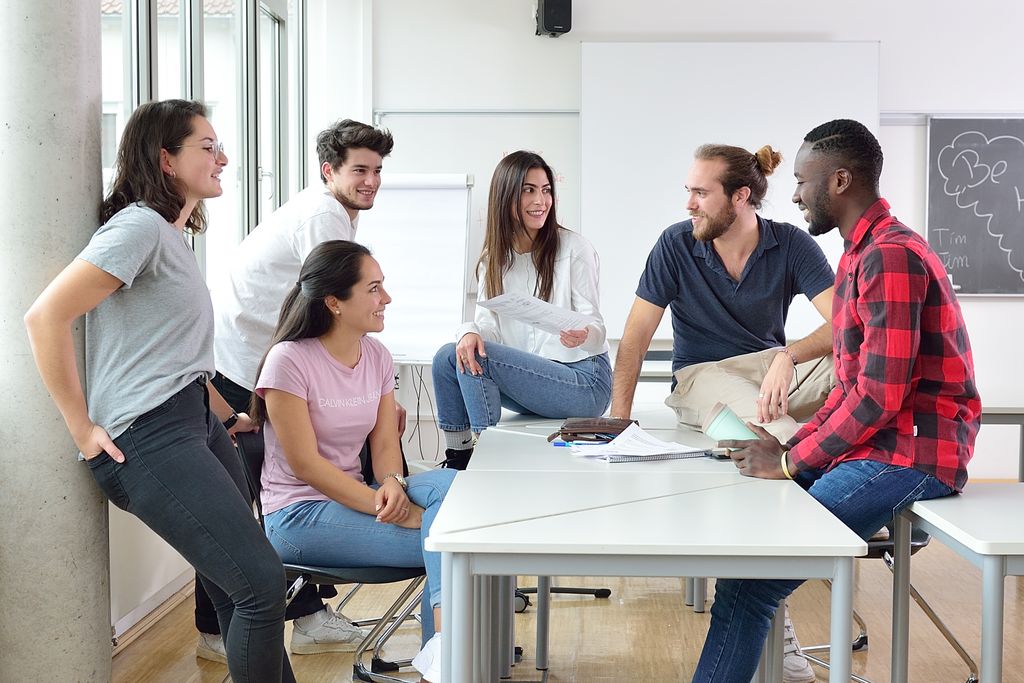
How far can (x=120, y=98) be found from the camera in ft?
10.1

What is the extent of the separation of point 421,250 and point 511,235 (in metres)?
2.11

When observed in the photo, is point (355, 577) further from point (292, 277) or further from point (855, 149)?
point (855, 149)

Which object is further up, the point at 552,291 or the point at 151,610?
the point at 552,291

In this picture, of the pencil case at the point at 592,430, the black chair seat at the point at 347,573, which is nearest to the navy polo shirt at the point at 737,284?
the pencil case at the point at 592,430

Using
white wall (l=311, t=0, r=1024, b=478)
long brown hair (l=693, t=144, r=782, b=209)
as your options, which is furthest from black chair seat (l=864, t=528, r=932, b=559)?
white wall (l=311, t=0, r=1024, b=478)

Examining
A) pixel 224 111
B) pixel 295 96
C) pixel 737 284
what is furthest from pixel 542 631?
pixel 295 96

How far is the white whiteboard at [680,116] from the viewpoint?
513 cm

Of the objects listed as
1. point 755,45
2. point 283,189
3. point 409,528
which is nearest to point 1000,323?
point 755,45

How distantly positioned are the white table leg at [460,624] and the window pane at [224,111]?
2642mm

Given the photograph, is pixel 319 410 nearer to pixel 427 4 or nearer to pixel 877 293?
pixel 877 293

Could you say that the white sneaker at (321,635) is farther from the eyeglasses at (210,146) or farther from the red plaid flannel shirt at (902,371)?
the red plaid flannel shirt at (902,371)

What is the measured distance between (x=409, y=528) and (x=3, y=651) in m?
0.87

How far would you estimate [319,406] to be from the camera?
228cm

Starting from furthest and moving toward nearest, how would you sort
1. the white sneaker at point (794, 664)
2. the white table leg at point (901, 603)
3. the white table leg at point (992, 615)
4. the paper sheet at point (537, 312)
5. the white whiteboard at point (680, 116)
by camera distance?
the white whiteboard at point (680, 116) → the white sneaker at point (794, 664) → the paper sheet at point (537, 312) → the white table leg at point (901, 603) → the white table leg at point (992, 615)
